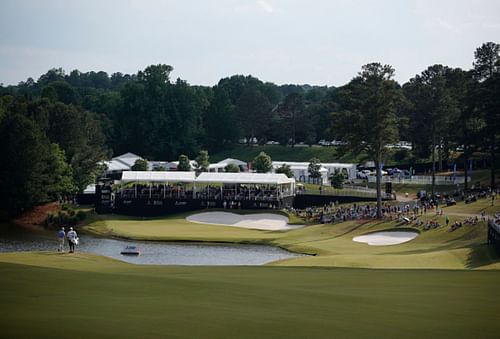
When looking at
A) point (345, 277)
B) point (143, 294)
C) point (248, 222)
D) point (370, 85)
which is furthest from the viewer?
point (248, 222)

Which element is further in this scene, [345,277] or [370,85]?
[370,85]

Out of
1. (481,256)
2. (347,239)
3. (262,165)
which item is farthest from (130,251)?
(262,165)

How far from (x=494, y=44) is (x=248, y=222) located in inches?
1255

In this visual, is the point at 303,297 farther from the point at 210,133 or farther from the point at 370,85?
the point at 210,133

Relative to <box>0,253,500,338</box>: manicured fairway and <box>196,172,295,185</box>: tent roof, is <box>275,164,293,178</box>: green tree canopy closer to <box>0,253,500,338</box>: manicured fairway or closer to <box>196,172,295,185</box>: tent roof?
<box>196,172,295,185</box>: tent roof

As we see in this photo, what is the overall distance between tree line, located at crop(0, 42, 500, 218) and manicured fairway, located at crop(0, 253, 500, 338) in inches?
1647

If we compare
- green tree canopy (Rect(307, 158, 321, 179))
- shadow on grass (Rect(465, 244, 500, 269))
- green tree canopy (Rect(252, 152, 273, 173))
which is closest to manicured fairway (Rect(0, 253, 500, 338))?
shadow on grass (Rect(465, 244, 500, 269))

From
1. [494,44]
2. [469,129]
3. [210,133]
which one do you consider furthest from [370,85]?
[210,133]

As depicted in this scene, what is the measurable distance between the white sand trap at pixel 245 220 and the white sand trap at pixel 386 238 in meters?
12.6

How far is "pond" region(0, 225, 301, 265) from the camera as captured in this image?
51125 mm

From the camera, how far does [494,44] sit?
79250 mm

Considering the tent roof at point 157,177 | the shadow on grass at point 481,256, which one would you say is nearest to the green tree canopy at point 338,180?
the tent roof at point 157,177

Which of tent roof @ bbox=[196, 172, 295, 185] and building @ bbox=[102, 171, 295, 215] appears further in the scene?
tent roof @ bbox=[196, 172, 295, 185]

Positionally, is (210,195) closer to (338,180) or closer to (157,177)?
(157,177)
